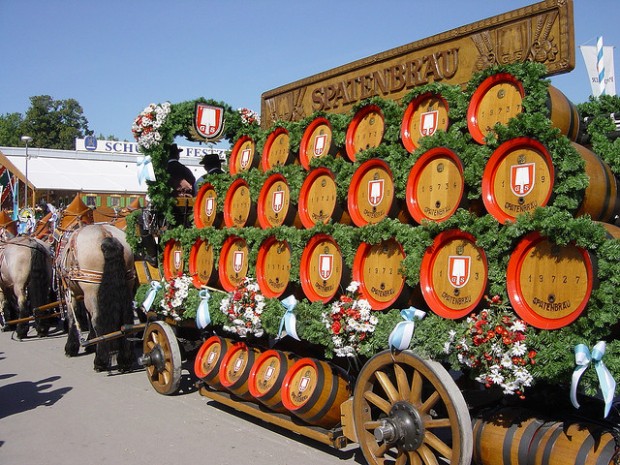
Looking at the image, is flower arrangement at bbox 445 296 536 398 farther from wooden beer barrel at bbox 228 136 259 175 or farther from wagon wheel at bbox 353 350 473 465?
wooden beer barrel at bbox 228 136 259 175

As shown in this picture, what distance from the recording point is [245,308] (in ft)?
16.9

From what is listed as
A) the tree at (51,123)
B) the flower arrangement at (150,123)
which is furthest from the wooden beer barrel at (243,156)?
the tree at (51,123)

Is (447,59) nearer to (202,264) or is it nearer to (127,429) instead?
(202,264)

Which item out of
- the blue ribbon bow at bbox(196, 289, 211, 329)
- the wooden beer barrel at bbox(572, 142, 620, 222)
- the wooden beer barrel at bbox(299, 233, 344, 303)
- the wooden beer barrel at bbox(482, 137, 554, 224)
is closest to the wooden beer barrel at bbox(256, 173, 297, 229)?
the wooden beer barrel at bbox(299, 233, 344, 303)

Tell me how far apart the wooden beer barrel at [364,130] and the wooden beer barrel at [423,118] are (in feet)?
0.79

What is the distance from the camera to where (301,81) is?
224 inches

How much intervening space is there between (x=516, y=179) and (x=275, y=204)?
2401mm

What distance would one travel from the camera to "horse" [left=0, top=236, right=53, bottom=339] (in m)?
10.4

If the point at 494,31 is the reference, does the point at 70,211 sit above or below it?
below

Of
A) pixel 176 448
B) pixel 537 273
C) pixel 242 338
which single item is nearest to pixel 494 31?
pixel 537 273

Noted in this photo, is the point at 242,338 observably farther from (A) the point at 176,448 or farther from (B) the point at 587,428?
(B) the point at 587,428

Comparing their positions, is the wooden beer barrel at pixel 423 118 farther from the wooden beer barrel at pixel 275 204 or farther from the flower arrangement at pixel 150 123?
the flower arrangement at pixel 150 123

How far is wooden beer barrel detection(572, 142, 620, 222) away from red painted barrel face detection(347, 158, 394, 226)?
4.30ft

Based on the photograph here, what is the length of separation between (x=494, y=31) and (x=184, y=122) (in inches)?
150
